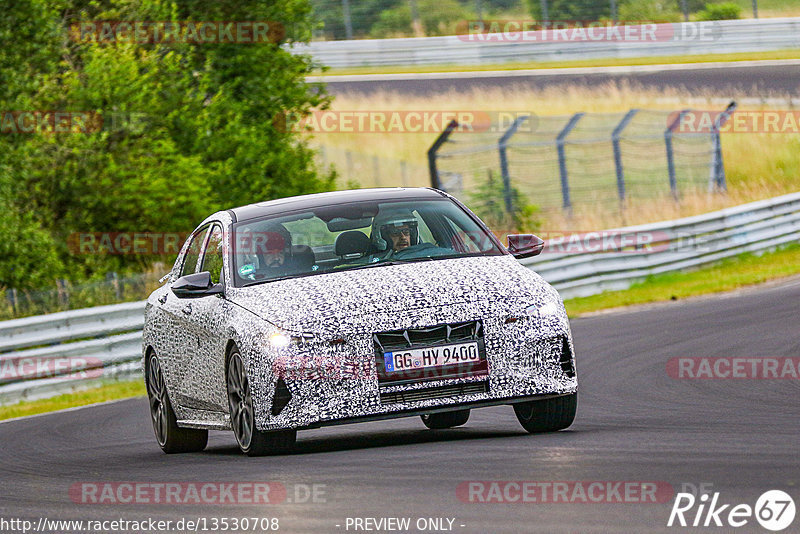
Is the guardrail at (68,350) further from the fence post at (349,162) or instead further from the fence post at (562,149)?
the fence post at (349,162)

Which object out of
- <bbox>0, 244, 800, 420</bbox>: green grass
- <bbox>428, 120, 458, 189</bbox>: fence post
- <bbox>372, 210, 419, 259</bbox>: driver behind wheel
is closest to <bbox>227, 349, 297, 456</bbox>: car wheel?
<bbox>372, 210, 419, 259</bbox>: driver behind wheel

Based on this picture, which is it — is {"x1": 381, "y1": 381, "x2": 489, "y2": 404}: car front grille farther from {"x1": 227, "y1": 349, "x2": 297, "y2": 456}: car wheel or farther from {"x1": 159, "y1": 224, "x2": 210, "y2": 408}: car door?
{"x1": 159, "y1": 224, "x2": 210, "y2": 408}: car door

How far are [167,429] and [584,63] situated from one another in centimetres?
3440

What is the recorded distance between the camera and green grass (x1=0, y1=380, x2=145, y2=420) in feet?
54.9

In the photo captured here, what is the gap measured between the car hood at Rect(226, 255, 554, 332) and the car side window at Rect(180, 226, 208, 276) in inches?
70.5

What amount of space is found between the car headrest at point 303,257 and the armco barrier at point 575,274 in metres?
8.60

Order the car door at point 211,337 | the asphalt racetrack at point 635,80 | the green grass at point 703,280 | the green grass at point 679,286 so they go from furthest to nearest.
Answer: the asphalt racetrack at point 635,80
the green grass at point 703,280
the green grass at point 679,286
the car door at point 211,337

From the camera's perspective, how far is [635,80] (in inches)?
1598

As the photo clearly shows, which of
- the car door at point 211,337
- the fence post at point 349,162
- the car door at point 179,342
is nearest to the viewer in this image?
the car door at point 211,337

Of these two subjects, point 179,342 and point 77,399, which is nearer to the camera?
point 179,342

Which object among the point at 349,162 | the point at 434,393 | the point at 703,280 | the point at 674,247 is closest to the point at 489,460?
the point at 434,393

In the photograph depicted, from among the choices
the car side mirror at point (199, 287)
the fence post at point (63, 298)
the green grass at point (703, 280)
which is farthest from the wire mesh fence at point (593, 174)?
the car side mirror at point (199, 287)

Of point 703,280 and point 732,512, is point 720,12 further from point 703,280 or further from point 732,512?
point 732,512

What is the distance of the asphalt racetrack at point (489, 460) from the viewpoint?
6.29 meters
